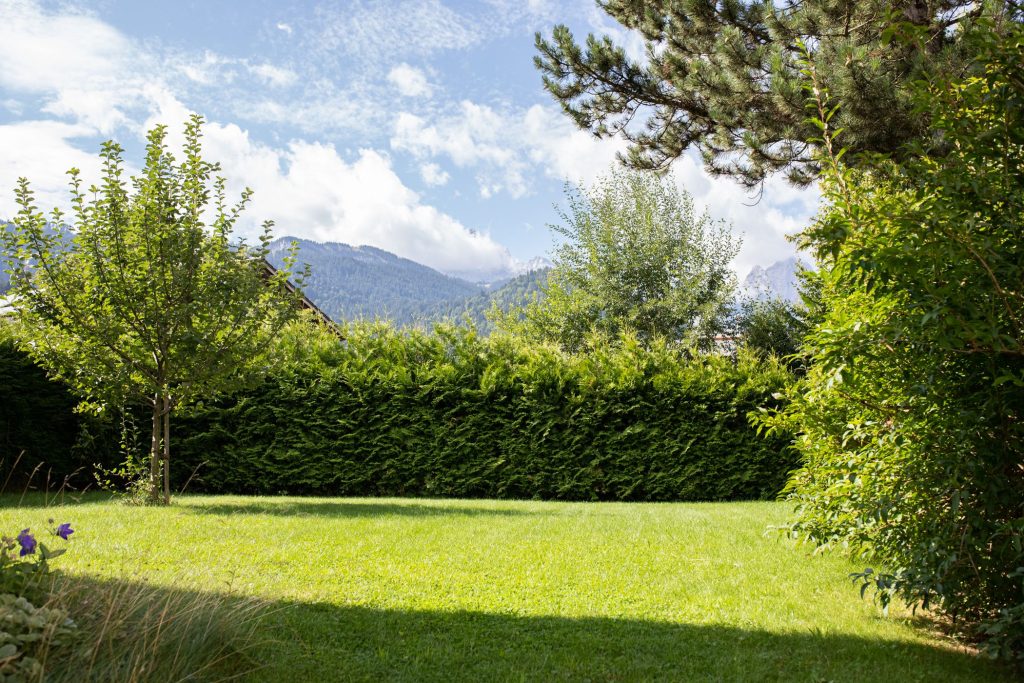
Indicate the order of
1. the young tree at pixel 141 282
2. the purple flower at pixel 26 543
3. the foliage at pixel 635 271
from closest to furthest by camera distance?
the purple flower at pixel 26 543, the young tree at pixel 141 282, the foliage at pixel 635 271

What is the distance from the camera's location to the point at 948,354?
13.7 feet

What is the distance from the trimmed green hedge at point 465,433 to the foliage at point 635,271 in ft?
26.1

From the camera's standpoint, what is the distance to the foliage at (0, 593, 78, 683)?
281cm

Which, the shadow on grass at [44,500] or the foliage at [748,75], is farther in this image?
the shadow on grass at [44,500]

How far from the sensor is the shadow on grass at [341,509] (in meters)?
9.17

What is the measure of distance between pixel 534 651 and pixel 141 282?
7718 millimetres

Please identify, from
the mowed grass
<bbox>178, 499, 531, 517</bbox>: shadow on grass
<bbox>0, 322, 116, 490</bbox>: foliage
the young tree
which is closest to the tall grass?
the mowed grass

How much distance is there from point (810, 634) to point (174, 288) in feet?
28.5

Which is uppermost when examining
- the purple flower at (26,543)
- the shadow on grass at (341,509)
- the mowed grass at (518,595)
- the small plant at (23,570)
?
the purple flower at (26,543)

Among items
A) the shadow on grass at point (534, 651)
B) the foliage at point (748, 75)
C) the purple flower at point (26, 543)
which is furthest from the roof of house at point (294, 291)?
the purple flower at point (26, 543)

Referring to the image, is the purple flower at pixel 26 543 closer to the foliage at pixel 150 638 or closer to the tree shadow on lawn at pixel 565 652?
the foliage at pixel 150 638

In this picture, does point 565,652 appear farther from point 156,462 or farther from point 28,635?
point 156,462

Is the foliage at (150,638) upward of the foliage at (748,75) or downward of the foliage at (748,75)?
downward

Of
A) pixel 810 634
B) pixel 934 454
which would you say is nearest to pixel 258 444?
pixel 810 634
